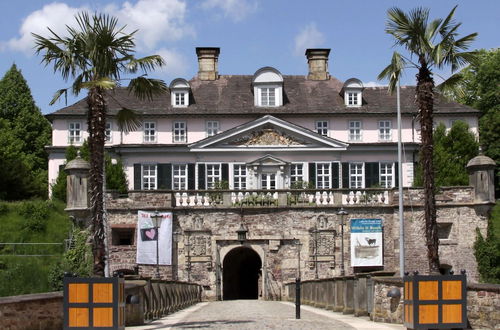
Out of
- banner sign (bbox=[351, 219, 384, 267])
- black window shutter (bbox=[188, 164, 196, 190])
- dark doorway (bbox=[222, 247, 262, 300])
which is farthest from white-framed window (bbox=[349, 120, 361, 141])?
banner sign (bbox=[351, 219, 384, 267])

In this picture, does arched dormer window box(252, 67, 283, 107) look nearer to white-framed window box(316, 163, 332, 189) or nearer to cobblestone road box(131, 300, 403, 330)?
white-framed window box(316, 163, 332, 189)

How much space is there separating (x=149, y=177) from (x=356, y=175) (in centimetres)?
1248

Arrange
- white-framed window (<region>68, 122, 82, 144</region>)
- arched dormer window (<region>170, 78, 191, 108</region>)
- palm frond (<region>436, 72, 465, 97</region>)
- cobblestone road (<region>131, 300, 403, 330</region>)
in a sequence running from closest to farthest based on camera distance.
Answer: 1. cobblestone road (<region>131, 300, 403, 330</region>)
2. palm frond (<region>436, 72, 465, 97</region>)
3. white-framed window (<region>68, 122, 82, 144</region>)
4. arched dormer window (<region>170, 78, 191, 108</region>)

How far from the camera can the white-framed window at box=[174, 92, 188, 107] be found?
57.3 m

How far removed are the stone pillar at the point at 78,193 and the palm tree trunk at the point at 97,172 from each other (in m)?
19.0

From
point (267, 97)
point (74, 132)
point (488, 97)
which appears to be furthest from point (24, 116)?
point (488, 97)

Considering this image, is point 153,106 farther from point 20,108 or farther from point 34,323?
point 34,323

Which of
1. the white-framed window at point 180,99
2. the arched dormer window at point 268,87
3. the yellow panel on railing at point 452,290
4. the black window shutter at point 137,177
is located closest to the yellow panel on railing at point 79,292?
the yellow panel on railing at point 452,290

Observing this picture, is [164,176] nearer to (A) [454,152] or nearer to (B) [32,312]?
(A) [454,152]

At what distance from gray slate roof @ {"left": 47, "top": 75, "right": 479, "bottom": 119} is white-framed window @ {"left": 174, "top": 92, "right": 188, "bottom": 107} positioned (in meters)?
0.52

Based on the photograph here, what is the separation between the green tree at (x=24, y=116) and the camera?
226ft

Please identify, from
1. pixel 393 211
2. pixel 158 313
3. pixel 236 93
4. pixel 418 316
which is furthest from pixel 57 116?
pixel 418 316

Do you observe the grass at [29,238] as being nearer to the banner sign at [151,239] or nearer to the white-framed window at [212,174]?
the banner sign at [151,239]

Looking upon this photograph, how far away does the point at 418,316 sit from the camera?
58.3 ft
